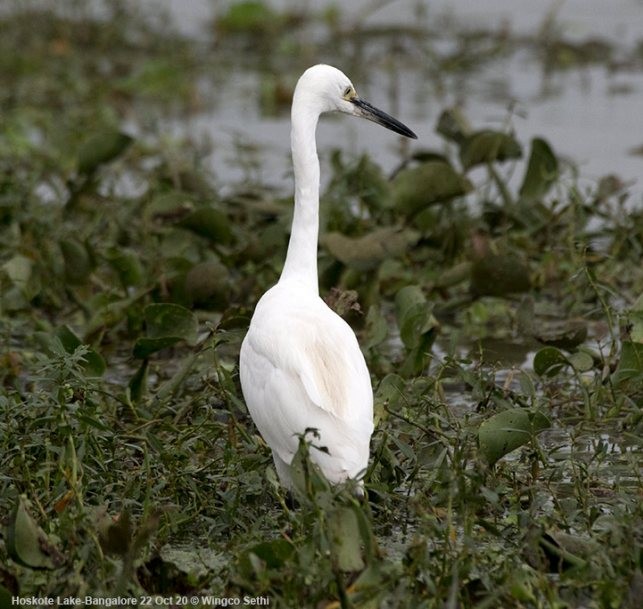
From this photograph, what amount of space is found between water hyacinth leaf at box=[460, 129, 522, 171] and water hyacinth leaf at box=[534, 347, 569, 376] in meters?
1.79

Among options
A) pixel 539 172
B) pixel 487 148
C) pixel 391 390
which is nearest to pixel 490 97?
pixel 539 172

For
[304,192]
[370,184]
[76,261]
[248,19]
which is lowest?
[76,261]

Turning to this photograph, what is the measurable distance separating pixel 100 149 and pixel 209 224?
2.82 feet

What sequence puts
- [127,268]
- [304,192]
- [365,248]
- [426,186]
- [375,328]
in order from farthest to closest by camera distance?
[426,186]
[127,268]
[365,248]
[375,328]
[304,192]

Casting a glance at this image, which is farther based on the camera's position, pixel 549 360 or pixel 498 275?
pixel 498 275


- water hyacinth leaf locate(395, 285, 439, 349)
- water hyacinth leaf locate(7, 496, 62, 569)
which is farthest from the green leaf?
water hyacinth leaf locate(7, 496, 62, 569)

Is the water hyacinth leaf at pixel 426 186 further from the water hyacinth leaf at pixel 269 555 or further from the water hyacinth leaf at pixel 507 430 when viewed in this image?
the water hyacinth leaf at pixel 269 555

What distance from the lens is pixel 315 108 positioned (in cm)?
448

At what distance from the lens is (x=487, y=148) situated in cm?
630

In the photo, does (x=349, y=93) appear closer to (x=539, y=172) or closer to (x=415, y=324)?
(x=415, y=324)

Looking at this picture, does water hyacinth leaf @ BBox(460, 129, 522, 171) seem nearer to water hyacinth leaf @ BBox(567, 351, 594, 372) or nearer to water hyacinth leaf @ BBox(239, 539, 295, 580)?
water hyacinth leaf @ BBox(567, 351, 594, 372)

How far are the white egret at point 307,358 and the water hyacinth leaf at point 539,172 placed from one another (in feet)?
6.68

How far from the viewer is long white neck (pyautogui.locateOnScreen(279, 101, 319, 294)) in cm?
439

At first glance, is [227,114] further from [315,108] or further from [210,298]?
[315,108]
